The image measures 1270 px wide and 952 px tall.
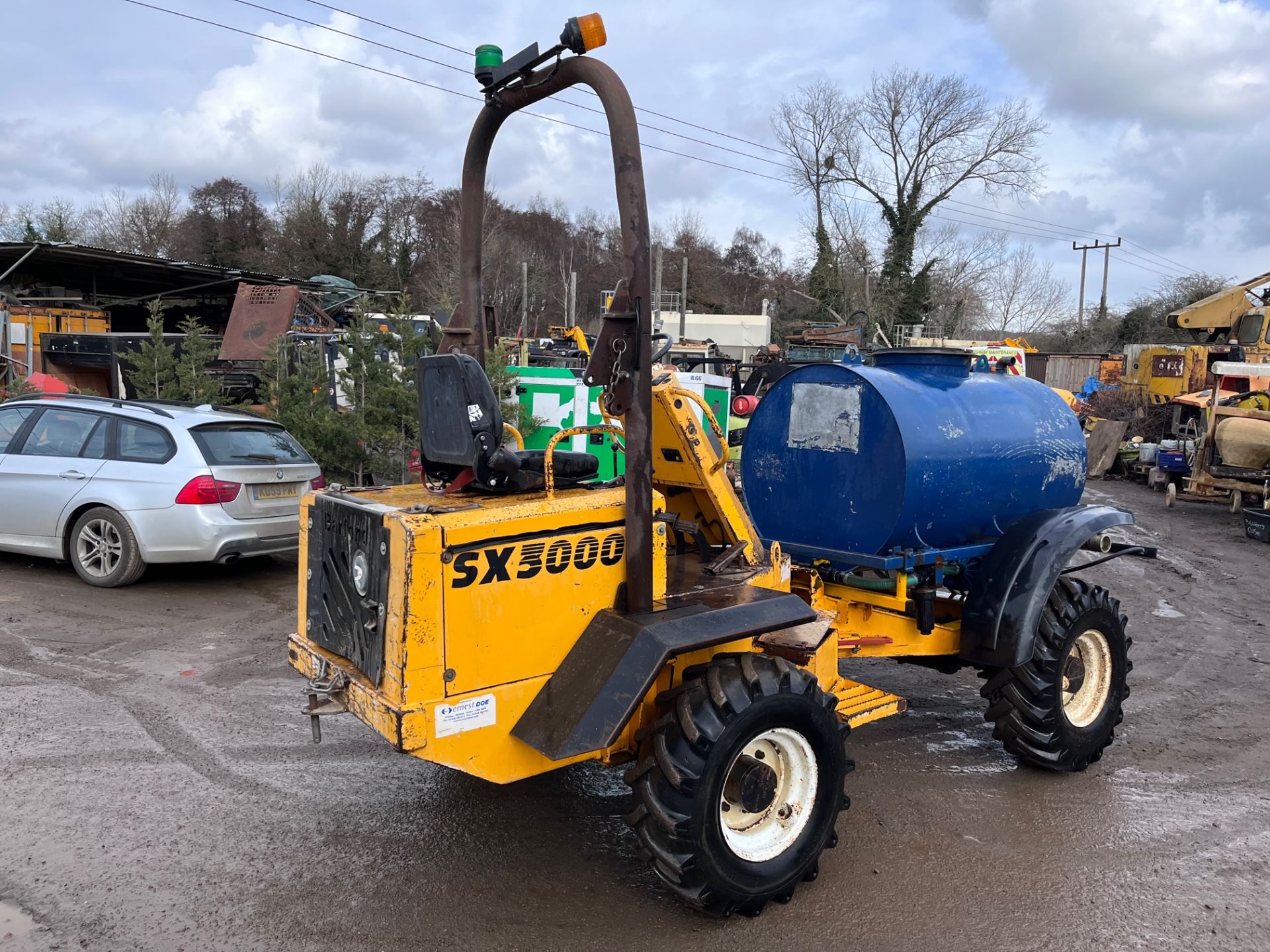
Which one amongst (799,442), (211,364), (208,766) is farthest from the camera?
(211,364)

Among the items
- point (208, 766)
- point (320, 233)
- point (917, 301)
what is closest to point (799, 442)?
point (208, 766)

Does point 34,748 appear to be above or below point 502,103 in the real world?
below

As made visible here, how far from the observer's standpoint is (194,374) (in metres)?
11.7

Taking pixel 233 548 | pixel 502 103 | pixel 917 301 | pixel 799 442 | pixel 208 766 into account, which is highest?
pixel 917 301

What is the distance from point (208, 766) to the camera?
4613 millimetres

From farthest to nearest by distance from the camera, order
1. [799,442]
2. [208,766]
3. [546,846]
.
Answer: [799,442]
[208,766]
[546,846]

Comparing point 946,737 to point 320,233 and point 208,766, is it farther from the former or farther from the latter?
point 320,233

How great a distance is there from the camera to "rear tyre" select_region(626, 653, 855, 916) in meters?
3.23

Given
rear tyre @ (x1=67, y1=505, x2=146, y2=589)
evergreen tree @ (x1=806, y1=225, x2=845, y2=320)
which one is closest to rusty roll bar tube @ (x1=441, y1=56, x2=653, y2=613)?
rear tyre @ (x1=67, y1=505, x2=146, y2=589)

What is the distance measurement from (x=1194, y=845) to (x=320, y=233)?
44185 mm

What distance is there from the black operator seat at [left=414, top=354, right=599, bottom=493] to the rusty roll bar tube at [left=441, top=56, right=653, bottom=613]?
18.1 inches

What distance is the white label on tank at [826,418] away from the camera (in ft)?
15.5

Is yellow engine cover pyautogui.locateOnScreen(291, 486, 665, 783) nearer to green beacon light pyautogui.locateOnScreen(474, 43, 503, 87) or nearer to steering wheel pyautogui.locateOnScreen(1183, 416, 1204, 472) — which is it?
green beacon light pyautogui.locateOnScreen(474, 43, 503, 87)

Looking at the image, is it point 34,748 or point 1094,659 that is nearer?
point 34,748
